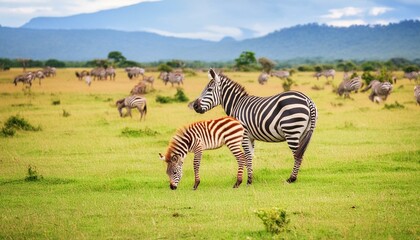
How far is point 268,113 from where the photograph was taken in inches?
448

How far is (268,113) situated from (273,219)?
4.13 meters

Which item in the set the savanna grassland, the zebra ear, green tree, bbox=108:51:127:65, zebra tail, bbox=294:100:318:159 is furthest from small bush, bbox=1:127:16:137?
green tree, bbox=108:51:127:65

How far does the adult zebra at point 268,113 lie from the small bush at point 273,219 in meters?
3.44

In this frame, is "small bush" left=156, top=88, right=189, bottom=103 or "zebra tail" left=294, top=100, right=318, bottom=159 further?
"small bush" left=156, top=88, right=189, bottom=103

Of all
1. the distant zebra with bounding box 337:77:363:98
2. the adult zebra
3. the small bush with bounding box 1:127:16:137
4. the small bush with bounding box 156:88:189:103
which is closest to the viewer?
the adult zebra

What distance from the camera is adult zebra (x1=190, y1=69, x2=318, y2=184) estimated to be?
11.1 m

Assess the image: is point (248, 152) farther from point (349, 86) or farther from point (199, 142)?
point (349, 86)

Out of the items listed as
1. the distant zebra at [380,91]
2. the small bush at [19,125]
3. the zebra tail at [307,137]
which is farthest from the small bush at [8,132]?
the distant zebra at [380,91]

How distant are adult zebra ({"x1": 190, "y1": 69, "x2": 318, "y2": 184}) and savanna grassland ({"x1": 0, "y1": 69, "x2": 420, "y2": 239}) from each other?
2.58 ft

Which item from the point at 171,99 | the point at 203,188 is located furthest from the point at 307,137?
the point at 171,99

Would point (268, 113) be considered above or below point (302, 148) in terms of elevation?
above

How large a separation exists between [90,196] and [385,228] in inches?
213

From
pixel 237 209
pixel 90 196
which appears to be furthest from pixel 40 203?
pixel 237 209

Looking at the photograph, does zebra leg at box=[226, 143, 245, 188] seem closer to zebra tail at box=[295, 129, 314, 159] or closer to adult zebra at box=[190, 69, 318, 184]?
adult zebra at box=[190, 69, 318, 184]
